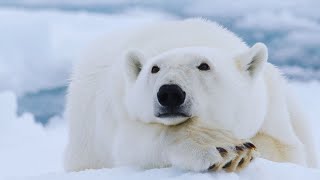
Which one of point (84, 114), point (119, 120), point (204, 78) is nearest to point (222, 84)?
point (204, 78)

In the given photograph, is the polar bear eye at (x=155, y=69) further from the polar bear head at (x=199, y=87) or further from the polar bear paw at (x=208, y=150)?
the polar bear paw at (x=208, y=150)

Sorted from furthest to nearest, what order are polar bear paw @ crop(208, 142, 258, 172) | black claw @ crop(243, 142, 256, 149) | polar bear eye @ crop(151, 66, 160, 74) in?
polar bear eye @ crop(151, 66, 160, 74), black claw @ crop(243, 142, 256, 149), polar bear paw @ crop(208, 142, 258, 172)

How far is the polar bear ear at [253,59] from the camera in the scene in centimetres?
675

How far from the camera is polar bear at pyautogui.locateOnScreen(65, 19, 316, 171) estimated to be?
5695mm

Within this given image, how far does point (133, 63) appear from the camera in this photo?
670 centimetres

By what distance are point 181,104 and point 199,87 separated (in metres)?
0.35

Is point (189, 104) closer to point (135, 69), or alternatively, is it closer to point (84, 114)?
point (135, 69)

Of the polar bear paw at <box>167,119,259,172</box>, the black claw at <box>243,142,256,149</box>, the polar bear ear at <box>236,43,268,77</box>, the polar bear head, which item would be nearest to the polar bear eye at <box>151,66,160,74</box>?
the polar bear head

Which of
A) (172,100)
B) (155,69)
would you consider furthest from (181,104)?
(155,69)

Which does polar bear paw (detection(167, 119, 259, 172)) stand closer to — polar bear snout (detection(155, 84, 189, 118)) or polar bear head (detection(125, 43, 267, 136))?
polar bear snout (detection(155, 84, 189, 118))

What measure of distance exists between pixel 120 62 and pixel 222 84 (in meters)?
1.49

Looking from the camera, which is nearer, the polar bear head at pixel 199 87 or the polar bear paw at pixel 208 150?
the polar bear paw at pixel 208 150

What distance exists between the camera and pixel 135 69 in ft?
22.1

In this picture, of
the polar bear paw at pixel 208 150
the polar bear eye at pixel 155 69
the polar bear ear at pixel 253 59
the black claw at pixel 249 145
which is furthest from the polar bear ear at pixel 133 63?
the black claw at pixel 249 145
